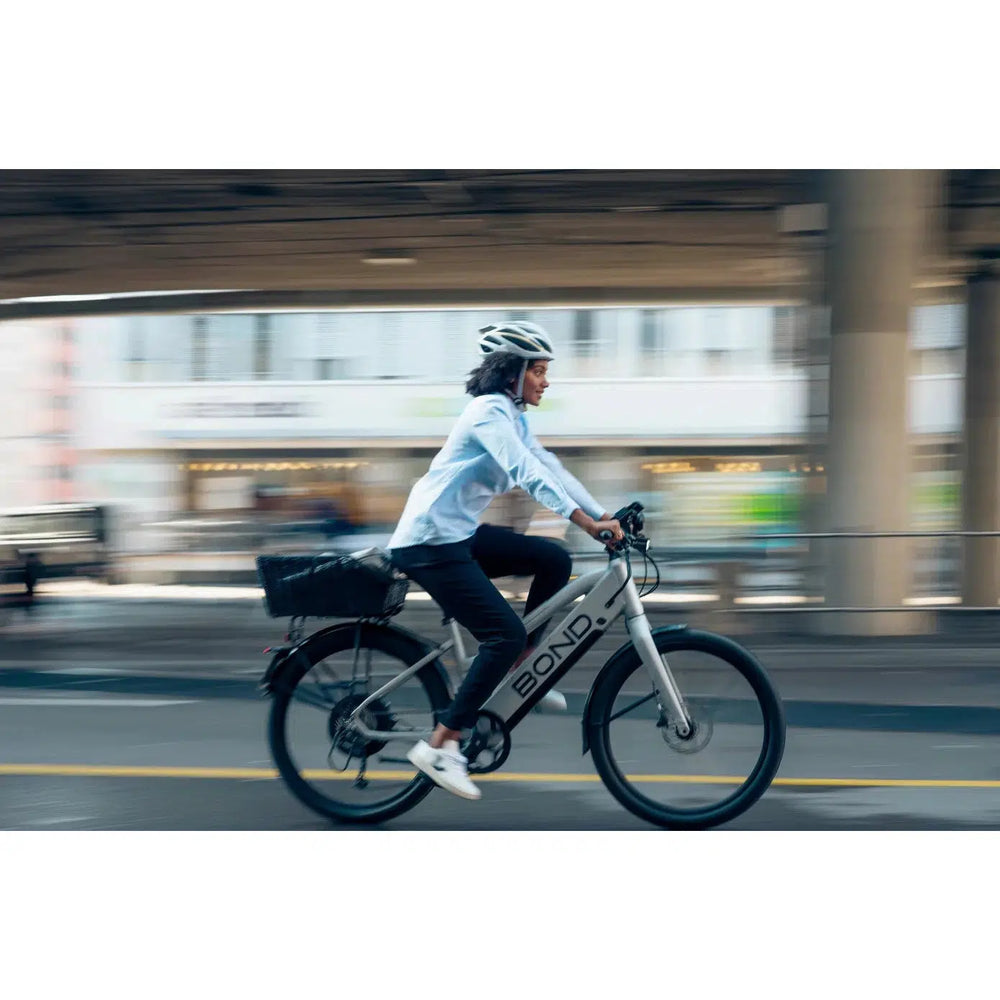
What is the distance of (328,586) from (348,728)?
543mm

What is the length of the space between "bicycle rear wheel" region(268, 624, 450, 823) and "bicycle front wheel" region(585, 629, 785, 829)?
62 cm

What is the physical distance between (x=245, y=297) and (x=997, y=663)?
1306 cm

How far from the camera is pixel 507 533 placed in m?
4.54

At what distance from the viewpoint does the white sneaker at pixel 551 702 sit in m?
4.60

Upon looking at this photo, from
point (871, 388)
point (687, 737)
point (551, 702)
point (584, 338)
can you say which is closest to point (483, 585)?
point (551, 702)

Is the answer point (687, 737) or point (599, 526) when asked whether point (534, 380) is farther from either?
point (687, 737)

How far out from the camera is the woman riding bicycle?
4.42 metres

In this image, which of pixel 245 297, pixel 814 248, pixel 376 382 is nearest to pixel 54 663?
pixel 814 248

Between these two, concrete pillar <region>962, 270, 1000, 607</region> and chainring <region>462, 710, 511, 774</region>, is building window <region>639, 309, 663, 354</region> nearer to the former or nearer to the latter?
concrete pillar <region>962, 270, 1000, 607</region>

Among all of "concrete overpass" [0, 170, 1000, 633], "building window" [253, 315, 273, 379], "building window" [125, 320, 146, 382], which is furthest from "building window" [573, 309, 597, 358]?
"building window" [125, 320, 146, 382]

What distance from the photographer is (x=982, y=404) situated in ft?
47.2

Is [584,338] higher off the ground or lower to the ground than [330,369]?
higher

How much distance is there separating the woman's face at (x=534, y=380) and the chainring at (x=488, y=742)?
42.5 inches

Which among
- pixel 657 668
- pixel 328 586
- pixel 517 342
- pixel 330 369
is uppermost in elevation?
pixel 330 369
